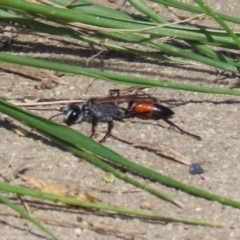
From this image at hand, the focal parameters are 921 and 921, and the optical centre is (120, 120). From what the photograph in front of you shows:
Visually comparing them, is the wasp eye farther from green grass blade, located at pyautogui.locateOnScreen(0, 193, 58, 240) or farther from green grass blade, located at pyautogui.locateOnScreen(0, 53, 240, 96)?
green grass blade, located at pyautogui.locateOnScreen(0, 193, 58, 240)

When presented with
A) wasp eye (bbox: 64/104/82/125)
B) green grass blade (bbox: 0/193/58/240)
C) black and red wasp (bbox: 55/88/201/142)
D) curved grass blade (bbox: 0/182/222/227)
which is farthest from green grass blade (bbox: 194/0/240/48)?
green grass blade (bbox: 0/193/58/240)

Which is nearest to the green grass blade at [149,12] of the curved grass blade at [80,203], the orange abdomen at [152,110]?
the orange abdomen at [152,110]

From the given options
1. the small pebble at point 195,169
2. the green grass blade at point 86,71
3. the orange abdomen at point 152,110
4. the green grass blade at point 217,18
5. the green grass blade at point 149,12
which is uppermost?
the green grass blade at point 217,18

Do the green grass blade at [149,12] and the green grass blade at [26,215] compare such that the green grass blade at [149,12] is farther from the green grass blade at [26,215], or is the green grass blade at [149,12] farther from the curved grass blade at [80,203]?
the green grass blade at [26,215]

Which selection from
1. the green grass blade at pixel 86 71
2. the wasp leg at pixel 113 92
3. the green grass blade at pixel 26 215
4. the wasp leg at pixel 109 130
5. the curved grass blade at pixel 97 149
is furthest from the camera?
the wasp leg at pixel 113 92

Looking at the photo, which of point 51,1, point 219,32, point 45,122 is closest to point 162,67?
point 219,32

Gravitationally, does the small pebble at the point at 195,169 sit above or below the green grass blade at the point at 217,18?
below

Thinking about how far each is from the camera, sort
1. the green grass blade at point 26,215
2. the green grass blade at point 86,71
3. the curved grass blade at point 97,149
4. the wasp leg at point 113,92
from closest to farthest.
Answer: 1. the green grass blade at point 26,215
2. the curved grass blade at point 97,149
3. the green grass blade at point 86,71
4. the wasp leg at point 113,92
